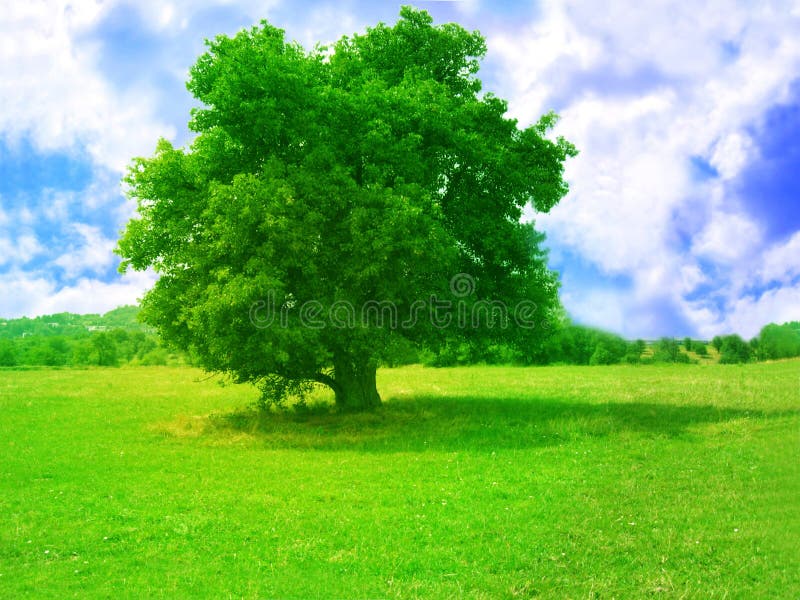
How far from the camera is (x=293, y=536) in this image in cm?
1318

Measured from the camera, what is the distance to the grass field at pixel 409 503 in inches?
441

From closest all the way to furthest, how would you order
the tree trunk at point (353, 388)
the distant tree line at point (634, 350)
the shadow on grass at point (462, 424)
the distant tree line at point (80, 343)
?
the shadow on grass at point (462, 424)
the tree trunk at point (353, 388)
the distant tree line at point (634, 350)
the distant tree line at point (80, 343)

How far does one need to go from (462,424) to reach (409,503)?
36.7 feet

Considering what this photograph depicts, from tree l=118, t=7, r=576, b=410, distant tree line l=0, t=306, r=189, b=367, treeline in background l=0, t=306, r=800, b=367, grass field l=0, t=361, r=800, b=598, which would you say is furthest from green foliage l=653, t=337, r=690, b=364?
distant tree line l=0, t=306, r=189, b=367

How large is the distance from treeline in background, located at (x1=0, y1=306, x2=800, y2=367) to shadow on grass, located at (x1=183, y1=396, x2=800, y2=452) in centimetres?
265

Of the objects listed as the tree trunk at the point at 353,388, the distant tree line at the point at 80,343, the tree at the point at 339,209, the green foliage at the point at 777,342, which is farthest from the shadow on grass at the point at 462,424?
the distant tree line at the point at 80,343

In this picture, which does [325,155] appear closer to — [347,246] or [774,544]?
[347,246]

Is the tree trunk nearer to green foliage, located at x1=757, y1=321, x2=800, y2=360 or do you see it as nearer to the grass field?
the grass field

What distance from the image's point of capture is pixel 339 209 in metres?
25.1

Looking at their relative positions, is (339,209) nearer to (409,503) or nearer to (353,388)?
→ (353,388)

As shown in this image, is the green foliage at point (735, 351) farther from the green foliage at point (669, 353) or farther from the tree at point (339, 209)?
the tree at point (339, 209)

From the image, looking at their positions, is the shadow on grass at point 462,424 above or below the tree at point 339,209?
below

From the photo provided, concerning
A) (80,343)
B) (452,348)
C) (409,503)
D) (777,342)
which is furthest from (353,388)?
(80,343)

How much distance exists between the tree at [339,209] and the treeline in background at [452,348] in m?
2.28
